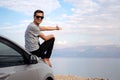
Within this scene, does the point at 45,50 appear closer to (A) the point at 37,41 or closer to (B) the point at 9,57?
(A) the point at 37,41

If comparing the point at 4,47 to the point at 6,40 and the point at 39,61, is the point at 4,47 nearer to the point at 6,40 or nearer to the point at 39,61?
the point at 6,40

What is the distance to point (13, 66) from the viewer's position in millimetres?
6809

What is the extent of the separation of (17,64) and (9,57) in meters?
0.27

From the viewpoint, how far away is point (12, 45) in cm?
706

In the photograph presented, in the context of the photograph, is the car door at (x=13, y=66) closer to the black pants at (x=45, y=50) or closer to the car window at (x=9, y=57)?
the car window at (x=9, y=57)

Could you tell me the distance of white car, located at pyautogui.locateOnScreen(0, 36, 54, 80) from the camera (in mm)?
6551

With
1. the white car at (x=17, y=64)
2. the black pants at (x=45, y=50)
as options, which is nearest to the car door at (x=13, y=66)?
the white car at (x=17, y=64)

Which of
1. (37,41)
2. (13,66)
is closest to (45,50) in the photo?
(37,41)

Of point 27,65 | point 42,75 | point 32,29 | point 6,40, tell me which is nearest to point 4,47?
point 6,40

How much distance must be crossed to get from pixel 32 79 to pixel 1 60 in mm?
835

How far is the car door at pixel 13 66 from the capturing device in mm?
6492

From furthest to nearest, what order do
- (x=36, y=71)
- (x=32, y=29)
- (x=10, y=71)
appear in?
1. (x=32, y=29)
2. (x=36, y=71)
3. (x=10, y=71)

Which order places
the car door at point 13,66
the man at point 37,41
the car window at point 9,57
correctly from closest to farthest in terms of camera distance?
the car door at point 13,66 < the car window at point 9,57 < the man at point 37,41

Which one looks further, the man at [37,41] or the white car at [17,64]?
the man at [37,41]
